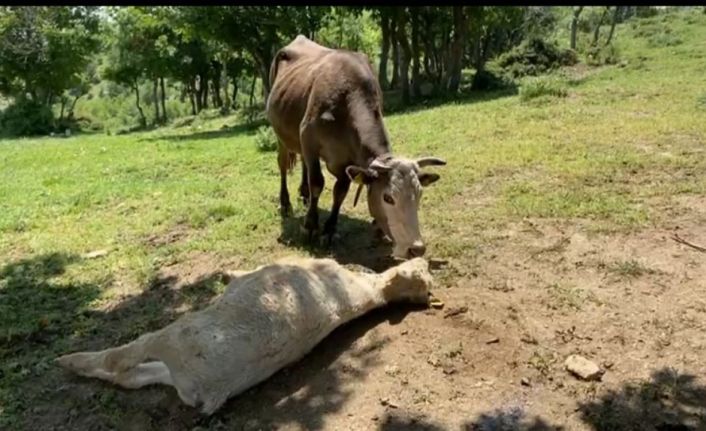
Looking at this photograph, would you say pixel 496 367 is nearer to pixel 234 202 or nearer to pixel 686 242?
pixel 686 242

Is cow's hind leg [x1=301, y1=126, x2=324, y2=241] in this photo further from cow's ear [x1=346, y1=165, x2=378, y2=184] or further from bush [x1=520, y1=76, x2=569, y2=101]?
bush [x1=520, y1=76, x2=569, y2=101]

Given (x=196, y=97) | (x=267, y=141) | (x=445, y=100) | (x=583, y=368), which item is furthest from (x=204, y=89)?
(x=583, y=368)

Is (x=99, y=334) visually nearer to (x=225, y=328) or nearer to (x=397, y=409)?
(x=225, y=328)

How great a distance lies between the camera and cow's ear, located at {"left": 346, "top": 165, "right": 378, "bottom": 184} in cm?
546

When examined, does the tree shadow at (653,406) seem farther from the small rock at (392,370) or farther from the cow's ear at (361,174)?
the cow's ear at (361,174)

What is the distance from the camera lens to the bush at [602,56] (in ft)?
82.0

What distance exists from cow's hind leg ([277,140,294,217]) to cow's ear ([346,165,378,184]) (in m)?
2.22

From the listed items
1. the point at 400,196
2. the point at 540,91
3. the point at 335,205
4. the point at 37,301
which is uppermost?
the point at 540,91

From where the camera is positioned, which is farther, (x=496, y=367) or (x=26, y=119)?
(x=26, y=119)

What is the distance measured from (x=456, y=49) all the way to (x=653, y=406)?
66.0 ft

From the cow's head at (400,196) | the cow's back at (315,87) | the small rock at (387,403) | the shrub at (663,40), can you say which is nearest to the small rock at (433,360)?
the small rock at (387,403)

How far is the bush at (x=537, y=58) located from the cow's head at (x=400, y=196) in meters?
20.7

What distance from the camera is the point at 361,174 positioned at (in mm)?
5547

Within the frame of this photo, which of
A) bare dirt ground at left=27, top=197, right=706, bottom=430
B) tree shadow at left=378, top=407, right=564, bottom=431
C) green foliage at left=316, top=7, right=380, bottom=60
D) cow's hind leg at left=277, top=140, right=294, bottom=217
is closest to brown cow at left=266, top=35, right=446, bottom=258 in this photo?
cow's hind leg at left=277, top=140, right=294, bottom=217
